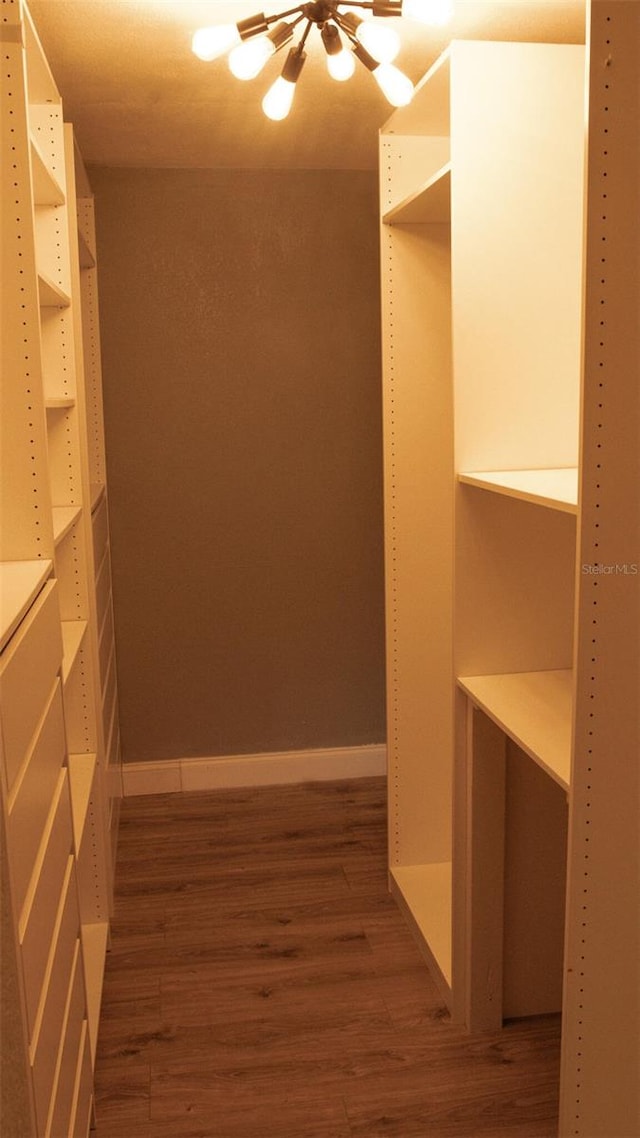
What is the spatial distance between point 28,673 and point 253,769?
2446 millimetres

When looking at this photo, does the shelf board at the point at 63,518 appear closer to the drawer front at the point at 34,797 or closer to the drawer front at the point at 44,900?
the drawer front at the point at 34,797

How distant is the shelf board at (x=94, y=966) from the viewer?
7.59 ft

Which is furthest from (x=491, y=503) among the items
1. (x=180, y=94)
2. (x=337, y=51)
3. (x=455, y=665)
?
(x=180, y=94)

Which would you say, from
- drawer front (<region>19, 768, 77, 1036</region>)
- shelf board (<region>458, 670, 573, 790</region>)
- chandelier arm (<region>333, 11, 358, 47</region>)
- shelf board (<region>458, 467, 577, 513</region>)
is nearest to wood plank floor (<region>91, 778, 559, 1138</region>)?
drawer front (<region>19, 768, 77, 1036</region>)

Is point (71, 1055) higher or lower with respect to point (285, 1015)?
higher

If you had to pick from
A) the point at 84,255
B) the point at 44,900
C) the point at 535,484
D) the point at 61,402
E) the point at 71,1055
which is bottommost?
the point at 71,1055

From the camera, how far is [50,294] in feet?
7.51

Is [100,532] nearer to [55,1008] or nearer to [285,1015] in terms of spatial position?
[285,1015]

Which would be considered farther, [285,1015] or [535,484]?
[285,1015]

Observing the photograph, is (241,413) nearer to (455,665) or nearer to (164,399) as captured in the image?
(164,399)

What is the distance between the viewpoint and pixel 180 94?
2697mm

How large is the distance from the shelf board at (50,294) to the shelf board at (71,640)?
2.67 ft

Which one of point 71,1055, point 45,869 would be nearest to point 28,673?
point 45,869

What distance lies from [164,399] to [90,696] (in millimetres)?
1387
